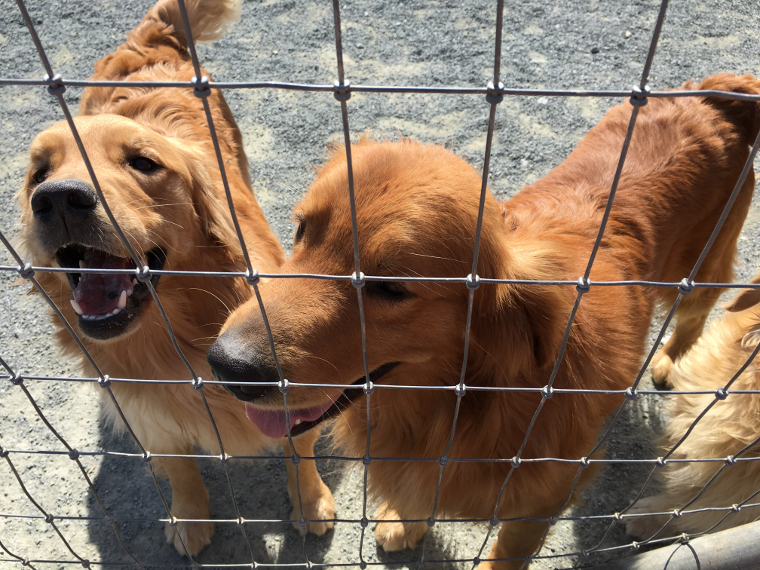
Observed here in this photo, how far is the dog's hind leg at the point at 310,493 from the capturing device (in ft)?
9.52

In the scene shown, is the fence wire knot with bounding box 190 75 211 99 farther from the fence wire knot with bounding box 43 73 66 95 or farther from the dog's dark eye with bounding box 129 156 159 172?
the dog's dark eye with bounding box 129 156 159 172

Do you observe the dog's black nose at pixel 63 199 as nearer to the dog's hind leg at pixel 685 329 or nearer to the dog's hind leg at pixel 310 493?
the dog's hind leg at pixel 310 493

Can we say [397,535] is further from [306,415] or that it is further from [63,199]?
[63,199]

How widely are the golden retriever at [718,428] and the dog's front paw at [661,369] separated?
2.25ft

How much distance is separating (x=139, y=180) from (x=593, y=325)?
1.87 m

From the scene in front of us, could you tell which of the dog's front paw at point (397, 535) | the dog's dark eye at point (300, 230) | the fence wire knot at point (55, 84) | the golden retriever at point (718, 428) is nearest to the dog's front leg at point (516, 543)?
the dog's front paw at point (397, 535)

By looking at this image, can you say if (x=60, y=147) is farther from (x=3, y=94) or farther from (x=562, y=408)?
(x=3, y=94)

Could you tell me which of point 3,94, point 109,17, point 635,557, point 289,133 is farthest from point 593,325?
point 109,17

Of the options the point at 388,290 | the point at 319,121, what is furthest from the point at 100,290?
the point at 319,121

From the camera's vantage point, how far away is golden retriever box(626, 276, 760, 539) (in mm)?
2379

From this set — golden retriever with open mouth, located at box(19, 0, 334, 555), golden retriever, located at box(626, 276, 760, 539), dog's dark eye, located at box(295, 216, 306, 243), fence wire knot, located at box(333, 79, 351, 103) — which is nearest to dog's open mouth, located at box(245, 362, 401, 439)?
→ golden retriever with open mouth, located at box(19, 0, 334, 555)

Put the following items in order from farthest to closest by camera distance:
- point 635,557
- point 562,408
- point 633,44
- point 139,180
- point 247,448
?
point 633,44, point 247,448, point 635,557, point 139,180, point 562,408

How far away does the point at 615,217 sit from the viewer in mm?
2561

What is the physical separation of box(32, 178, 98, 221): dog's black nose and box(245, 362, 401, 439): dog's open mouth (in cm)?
90
